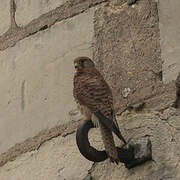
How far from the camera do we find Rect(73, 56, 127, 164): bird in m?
2.90

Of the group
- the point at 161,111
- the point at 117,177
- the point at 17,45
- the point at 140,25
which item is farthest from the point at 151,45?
the point at 17,45

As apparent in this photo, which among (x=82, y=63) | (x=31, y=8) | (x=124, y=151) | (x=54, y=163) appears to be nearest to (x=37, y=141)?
(x=54, y=163)

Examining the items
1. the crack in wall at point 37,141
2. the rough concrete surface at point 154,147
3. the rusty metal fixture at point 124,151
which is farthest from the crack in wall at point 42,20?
the rusty metal fixture at point 124,151

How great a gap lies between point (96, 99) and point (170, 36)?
0.45 meters

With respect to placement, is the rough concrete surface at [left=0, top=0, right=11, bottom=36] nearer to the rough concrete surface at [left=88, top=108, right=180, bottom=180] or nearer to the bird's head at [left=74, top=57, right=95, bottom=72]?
the bird's head at [left=74, top=57, right=95, bottom=72]

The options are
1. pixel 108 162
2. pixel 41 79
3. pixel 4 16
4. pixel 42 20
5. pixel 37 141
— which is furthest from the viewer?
pixel 4 16

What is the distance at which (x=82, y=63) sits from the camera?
3.31 meters

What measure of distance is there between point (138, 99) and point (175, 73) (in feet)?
0.70

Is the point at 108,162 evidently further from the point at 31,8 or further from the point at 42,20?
the point at 31,8

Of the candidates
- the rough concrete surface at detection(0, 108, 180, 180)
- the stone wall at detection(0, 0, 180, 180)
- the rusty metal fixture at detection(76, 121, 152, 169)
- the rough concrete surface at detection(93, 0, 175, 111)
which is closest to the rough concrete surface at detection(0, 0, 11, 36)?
the stone wall at detection(0, 0, 180, 180)

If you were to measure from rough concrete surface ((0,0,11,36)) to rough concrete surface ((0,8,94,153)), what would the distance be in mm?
185

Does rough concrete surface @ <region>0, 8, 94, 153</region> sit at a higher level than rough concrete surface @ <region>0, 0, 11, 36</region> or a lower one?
lower

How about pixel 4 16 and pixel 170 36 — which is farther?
pixel 4 16

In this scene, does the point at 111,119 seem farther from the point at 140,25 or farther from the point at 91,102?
the point at 140,25
